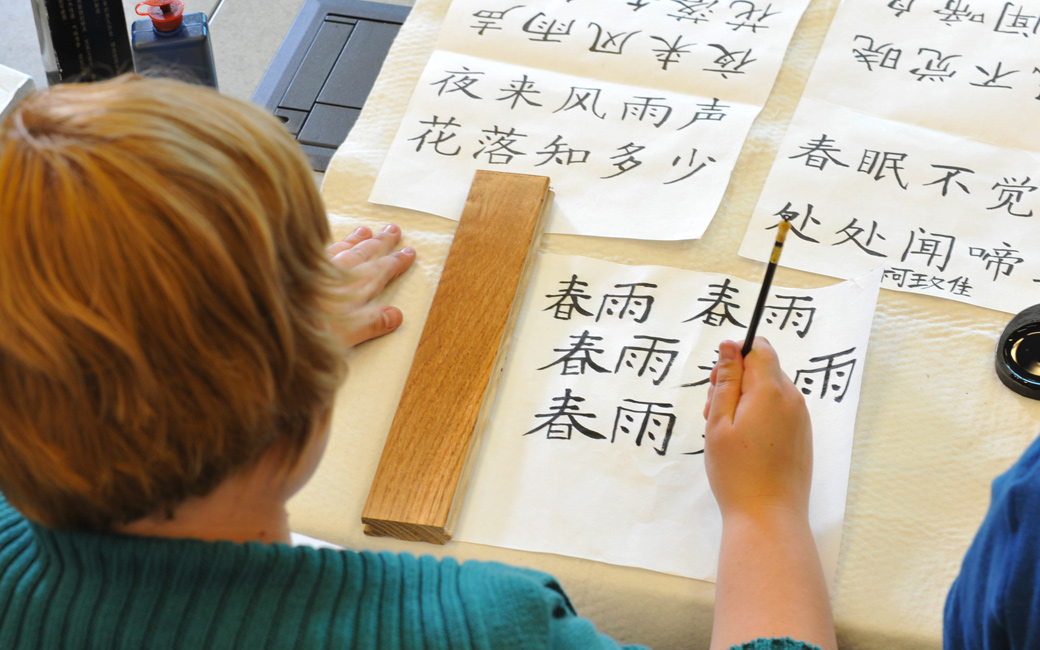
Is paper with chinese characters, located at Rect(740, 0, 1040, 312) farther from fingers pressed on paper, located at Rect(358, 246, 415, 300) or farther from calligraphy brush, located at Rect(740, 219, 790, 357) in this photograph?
fingers pressed on paper, located at Rect(358, 246, 415, 300)

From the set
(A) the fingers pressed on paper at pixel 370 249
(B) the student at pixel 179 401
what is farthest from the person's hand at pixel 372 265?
(B) the student at pixel 179 401

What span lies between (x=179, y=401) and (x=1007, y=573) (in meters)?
0.35

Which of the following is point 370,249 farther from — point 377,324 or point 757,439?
point 757,439

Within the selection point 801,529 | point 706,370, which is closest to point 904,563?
point 801,529

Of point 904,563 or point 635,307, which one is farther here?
point 635,307

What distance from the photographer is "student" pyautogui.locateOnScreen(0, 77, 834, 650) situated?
0.99ft

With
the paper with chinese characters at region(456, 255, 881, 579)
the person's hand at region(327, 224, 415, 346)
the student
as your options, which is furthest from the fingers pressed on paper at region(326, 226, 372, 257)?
the student

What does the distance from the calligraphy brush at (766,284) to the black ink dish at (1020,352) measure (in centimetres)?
17

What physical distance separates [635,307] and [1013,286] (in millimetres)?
262

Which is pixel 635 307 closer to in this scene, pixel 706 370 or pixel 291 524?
pixel 706 370

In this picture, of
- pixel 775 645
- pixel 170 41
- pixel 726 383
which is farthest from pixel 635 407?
pixel 170 41

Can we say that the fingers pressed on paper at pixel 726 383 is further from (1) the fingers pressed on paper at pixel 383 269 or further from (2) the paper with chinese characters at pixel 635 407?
(1) the fingers pressed on paper at pixel 383 269

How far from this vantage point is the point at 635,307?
631 mm

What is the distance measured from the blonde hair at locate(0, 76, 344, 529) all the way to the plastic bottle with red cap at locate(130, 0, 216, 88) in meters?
0.47
